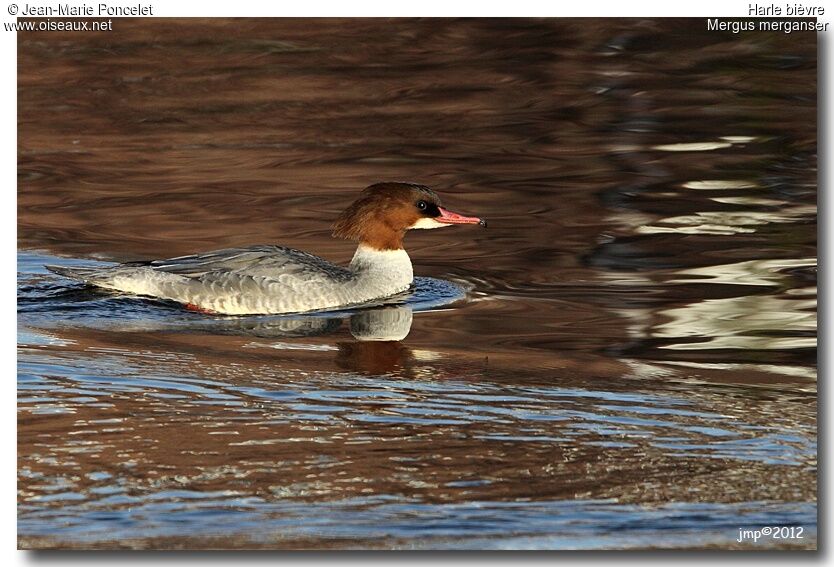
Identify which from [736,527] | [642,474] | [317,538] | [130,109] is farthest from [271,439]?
[130,109]

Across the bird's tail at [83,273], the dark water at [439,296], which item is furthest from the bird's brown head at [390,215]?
the bird's tail at [83,273]

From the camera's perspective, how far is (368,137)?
9805 millimetres

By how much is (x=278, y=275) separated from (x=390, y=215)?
2.72ft

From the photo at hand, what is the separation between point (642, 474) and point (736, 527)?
385mm

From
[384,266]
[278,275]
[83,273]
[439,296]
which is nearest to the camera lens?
[83,273]

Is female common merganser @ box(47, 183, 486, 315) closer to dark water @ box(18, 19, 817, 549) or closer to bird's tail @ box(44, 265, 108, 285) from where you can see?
bird's tail @ box(44, 265, 108, 285)

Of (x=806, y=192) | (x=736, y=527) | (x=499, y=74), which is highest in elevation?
(x=499, y=74)

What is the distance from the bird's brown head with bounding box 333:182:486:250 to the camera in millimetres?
8578

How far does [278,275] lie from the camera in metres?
8.22

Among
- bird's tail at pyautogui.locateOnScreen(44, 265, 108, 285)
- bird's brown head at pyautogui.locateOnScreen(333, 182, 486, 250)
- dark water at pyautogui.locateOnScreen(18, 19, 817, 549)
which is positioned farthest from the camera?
bird's brown head at pyautogui.locateOnScreen(333, 182, 486, 250)

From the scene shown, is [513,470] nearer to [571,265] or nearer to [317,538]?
[317,538]

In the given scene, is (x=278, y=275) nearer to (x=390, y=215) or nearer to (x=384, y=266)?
(x=384, y=266)

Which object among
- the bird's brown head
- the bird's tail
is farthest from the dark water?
the bird's brown head

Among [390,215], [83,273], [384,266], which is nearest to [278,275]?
[384,266]
